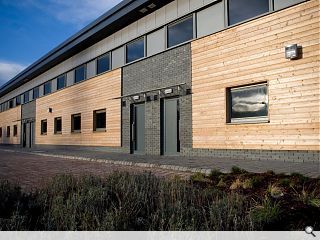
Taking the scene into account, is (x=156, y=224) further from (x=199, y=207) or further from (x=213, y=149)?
(x=213, y=149)

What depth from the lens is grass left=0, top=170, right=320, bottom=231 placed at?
3.10 m

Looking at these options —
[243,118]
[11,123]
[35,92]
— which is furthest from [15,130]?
[243,118]

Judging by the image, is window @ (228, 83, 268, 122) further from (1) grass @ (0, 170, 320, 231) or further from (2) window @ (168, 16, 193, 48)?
(1) grass @ (0, 170, 320, 231)

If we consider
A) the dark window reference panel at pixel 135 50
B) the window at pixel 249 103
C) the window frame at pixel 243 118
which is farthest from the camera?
the dark window reference panel at pixel 135 50

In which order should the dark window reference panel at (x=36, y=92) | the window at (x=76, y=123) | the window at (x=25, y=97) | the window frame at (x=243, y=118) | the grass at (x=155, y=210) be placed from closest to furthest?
the grass at (x=155, y=210)
the window frame at (x=243, y=118)
the window at (x=76, y=123)
the dark window reference panel at (x=36, y=92)
the window at (x=25, y=97)

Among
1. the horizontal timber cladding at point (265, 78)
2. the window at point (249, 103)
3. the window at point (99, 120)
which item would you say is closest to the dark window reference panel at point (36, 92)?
the window at point (99, 120)

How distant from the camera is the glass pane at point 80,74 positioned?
21766 millimetres

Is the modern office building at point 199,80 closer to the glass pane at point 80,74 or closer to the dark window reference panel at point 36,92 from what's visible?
the glass pane at point 80,74

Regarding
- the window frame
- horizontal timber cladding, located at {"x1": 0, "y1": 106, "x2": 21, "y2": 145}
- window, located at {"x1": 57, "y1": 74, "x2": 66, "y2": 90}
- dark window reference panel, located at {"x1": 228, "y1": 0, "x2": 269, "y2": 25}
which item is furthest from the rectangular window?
dark window reference panel, located at {"x1": 228, "y1": 0, "x2": 269, "y2": 25}

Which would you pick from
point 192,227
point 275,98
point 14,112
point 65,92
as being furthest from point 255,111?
point 14,112

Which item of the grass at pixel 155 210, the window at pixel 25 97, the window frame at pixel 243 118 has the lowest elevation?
the grass at pixel 155 210

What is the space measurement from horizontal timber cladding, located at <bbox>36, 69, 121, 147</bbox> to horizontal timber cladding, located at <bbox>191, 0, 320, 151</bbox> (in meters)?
6.22

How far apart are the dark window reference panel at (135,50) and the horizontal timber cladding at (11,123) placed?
21612 mm

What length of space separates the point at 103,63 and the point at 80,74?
3.30 m
